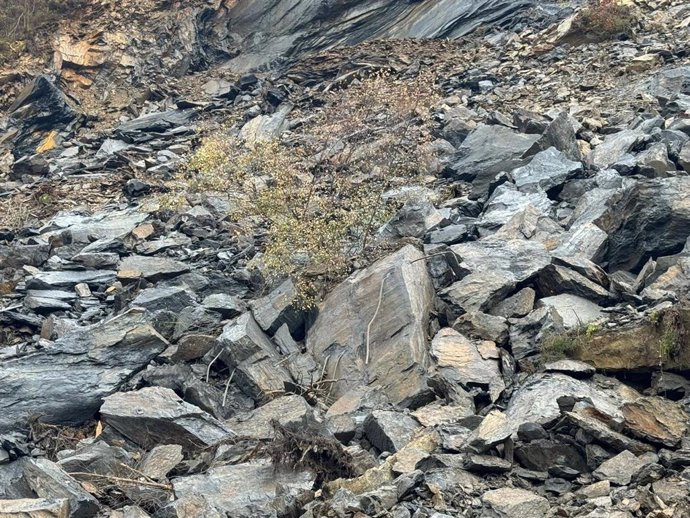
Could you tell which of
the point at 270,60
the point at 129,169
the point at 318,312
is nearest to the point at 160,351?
the point at 318,312

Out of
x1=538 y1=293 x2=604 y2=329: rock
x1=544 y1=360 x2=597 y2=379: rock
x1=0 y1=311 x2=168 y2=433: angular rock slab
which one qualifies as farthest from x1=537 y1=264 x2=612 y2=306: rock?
x1=0 y1=311 x2=168 y2=433: angular rock slab

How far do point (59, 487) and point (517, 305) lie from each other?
13.4ft

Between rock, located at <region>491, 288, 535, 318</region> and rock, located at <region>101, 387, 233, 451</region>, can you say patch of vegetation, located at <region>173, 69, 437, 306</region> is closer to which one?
rock, located at <region>491, 288, 535, 318</region>

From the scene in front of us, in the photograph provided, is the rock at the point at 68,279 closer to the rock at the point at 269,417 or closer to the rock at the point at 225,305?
the rock at the point at 225,305

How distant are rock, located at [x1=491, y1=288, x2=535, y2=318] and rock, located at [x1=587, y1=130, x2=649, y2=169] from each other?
3.37 meters

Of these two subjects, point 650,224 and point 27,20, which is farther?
point 27,20

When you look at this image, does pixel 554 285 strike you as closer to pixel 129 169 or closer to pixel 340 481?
pixel 340 481

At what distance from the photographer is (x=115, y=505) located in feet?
20.1

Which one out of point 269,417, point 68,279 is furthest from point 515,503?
point 68,279

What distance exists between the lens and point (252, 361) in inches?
317

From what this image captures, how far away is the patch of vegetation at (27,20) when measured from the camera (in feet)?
71.4

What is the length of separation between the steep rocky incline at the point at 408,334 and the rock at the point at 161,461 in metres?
0.02

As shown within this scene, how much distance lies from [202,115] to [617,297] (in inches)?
522

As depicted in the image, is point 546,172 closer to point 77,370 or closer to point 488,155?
point 488,155
